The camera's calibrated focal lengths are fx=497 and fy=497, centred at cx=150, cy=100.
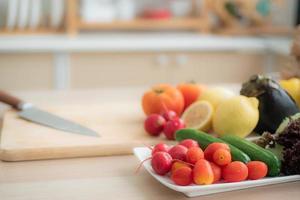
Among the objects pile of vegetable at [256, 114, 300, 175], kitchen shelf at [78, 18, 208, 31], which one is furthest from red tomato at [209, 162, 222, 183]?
kitchen shelf at [78, 18, 208, 31]

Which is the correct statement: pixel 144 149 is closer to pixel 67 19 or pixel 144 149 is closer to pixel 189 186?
pixel 189 186

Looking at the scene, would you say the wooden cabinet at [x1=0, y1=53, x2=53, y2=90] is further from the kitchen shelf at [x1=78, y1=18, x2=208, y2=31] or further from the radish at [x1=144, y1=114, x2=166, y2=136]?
the radish at [x1=144, y1=114, x2=166, y2=136]

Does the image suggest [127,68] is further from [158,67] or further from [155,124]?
[155,124]

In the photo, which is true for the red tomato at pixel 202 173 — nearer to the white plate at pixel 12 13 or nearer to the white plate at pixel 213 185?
the white plate at pixel 213 185

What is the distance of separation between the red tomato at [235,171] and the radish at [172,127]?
0.24m

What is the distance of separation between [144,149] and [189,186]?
177 mm

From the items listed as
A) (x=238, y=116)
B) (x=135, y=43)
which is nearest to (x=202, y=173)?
(x=238, y=116)

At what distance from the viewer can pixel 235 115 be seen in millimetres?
1003

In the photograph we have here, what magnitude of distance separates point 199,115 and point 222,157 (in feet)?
1.03

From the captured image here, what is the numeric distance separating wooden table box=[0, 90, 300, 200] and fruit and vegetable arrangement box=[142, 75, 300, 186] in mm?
30

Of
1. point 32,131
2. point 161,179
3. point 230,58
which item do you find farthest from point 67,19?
→ point 161,179

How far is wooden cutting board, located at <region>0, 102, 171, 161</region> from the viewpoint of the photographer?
0.97 m

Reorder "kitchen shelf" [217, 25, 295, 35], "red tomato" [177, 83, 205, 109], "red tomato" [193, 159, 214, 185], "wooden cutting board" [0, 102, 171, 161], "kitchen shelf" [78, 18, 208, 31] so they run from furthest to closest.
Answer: "kitchen shelf" [217, 25, 295, 35] → "kitchen shelf" [78, 18, 208, 31] → "red tomato" [177, 83, 205, 109] → "wooden cutting board" [0, 102, 171, 161] → "red tomato" [193, 159, 214, 185]

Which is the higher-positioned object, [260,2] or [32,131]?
[260,2]
